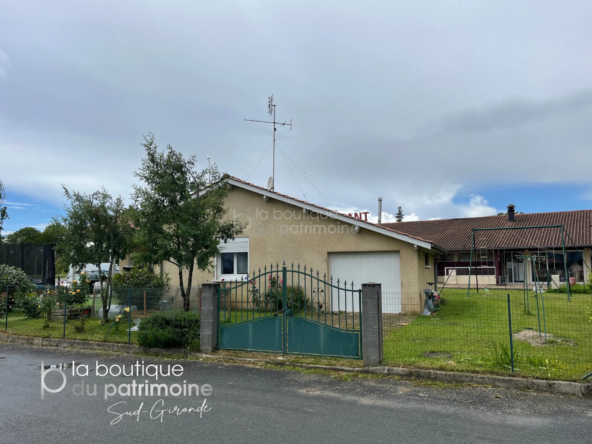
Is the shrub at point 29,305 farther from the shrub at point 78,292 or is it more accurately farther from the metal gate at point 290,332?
the metal gate at point 290,332

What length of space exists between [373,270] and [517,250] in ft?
57.2

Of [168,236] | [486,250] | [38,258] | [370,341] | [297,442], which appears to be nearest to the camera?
[297,442]

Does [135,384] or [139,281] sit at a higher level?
[139,281]

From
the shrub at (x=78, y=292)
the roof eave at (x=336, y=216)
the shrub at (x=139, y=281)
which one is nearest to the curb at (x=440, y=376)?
the shrub at (x=139, y=281)

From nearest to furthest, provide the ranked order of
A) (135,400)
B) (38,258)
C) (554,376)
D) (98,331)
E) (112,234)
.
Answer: (135,400) < (554,376) < (98,331) < (112,234) < (38,258)

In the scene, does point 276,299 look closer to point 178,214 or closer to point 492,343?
point 178,214

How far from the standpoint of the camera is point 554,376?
264 inches

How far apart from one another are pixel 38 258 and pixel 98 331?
33.4 ft

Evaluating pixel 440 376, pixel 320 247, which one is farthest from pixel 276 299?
pixel 440 376

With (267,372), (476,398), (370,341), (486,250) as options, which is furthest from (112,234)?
(486,250)

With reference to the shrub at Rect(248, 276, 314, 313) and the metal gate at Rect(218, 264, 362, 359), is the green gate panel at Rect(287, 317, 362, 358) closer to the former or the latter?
the metal gate at Rect(218, 264, 362, 359)

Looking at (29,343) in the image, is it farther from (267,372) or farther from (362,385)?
(362,385)

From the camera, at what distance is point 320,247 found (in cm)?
1512

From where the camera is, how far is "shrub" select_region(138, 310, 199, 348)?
30.8 feet
